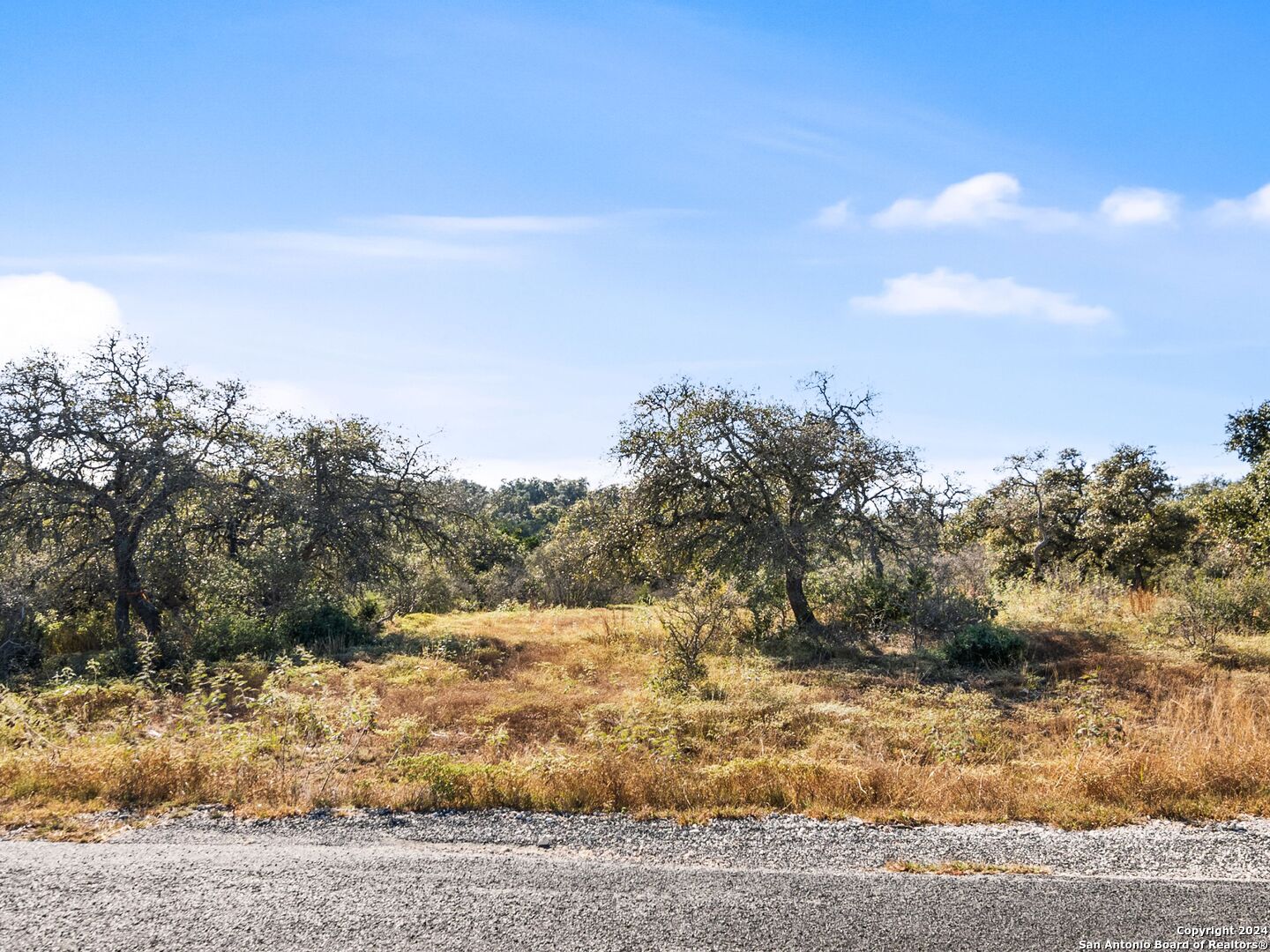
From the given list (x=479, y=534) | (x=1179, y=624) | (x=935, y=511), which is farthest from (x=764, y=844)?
(x=479, y=534)

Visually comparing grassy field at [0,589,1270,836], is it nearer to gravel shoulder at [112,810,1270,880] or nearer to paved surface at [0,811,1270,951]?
gravel shoulder at [112,810,1270,880]

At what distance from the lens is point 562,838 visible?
5.63 metres

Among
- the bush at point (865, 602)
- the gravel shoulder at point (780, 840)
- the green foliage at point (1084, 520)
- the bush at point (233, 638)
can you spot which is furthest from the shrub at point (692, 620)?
the green foliage at point (1084, 520)

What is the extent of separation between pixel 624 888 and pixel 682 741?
4249mm

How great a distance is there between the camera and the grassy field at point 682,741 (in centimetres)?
632

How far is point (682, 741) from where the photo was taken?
8.81 metres

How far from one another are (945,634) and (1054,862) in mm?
13361

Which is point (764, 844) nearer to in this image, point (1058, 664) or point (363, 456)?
point (1058, 664)

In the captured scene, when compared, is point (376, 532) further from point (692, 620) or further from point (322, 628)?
point (692, 620)

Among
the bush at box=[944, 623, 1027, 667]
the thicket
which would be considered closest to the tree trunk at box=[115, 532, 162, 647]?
the thicket

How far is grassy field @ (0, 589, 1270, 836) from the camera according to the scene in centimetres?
632

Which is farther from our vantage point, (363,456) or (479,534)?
(479,534)

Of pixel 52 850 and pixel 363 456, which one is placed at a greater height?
pixel 363 456

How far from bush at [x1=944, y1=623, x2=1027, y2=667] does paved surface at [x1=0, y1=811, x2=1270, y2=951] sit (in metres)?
9.58
